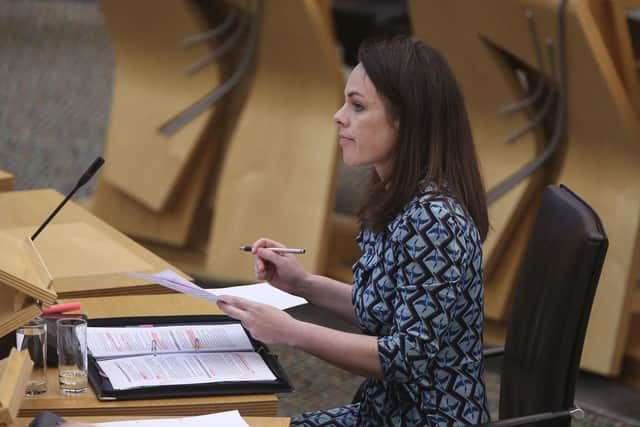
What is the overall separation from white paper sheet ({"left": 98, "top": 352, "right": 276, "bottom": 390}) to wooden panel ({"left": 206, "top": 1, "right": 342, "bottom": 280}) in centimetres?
239

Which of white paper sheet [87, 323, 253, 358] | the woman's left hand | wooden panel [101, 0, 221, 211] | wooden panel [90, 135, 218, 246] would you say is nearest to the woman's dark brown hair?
the woman's left hand

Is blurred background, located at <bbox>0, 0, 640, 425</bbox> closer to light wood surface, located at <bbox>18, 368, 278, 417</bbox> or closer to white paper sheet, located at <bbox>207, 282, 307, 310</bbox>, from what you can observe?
A: white paper sheet, located at <bbox>207, 282, 307, 310</bbox>

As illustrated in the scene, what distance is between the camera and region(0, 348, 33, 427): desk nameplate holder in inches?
64.2

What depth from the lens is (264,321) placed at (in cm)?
208

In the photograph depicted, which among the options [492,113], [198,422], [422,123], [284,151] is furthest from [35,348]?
[284,151]

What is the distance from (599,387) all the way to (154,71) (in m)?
2.26

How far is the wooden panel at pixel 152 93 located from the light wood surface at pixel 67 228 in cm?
171

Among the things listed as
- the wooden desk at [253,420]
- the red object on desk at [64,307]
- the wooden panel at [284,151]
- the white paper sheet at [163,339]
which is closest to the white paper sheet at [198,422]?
the wooden desk at [253,420]

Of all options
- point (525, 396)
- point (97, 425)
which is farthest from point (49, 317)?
point (525, 396)

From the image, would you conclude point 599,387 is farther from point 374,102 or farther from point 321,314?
point 374,102

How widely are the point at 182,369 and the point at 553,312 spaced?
664mm

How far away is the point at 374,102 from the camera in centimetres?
215

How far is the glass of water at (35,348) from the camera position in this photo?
1946 millimetres

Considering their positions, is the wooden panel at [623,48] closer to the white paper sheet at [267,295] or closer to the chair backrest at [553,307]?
the chair backrest at [553,307]
